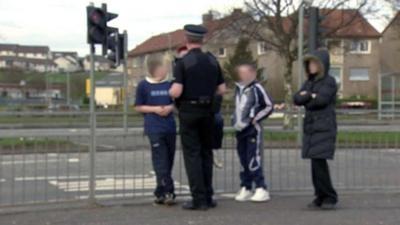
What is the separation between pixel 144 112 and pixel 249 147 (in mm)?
1373

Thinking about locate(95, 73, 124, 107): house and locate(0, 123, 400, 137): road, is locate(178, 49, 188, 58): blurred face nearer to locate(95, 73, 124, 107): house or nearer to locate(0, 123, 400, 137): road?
locate(0, 123, 400, 137): road

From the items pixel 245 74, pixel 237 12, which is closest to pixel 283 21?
pixel 237 12

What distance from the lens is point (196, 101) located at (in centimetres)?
754

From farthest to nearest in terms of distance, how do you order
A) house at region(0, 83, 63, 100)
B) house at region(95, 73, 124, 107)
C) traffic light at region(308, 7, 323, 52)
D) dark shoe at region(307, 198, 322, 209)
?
house at region(95, 73, 124, 107)
house at region(0, 83, 63, 100)
traffic light at region(308, 7, 323, 52)
dark shoe at region(307, 198, 322, 209)

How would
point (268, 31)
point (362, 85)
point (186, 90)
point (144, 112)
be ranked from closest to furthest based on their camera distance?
1. point (186, 90)
2. point (144, 112)
3. point (268, 31)
4. point (362, 85)

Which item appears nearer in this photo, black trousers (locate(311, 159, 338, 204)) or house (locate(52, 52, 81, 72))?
black trousers (locate(311, 159, 338, 204))

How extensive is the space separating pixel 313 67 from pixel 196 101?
1.44 metres

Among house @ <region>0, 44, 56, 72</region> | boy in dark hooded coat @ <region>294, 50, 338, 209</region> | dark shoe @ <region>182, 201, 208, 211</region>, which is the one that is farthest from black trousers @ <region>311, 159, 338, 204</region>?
house @ <region>0, 44, 56, 72</region>

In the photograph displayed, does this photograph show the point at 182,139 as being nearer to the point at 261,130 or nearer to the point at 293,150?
the point at 261,130

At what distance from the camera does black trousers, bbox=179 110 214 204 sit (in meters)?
7.60

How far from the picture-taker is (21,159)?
8.37 meters

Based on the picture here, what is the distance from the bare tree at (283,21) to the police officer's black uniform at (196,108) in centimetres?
1879

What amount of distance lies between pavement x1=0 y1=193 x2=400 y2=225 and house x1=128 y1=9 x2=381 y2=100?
2.35 meters

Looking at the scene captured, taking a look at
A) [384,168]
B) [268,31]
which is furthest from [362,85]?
[384,168]
